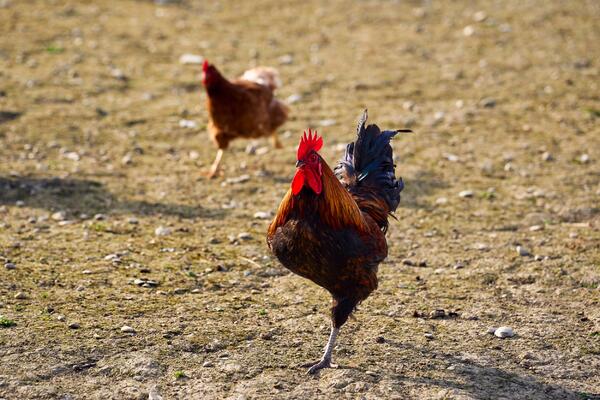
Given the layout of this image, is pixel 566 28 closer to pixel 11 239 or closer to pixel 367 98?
pixel 367 98

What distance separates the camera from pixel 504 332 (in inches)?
242

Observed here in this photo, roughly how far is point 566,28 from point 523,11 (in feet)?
3.96

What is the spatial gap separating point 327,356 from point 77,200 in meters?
3.99

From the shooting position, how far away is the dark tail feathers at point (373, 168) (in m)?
6.36

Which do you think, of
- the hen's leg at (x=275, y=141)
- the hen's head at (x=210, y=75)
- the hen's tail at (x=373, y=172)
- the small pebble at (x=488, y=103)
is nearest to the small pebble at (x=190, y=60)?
the hen's leg at (x=275, y=141)

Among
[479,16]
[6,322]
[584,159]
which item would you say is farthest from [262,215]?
[479,16]

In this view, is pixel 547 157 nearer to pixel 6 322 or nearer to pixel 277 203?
pixel 277 203

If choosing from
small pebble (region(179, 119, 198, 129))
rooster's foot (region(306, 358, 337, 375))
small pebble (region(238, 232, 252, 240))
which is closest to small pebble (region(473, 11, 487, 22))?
small pebble (region(179, 119, 198, 129))

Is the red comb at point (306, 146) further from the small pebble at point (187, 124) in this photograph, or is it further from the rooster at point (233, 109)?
the small pebble at point (187, 124)

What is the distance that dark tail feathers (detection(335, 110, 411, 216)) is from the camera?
636 centimetres

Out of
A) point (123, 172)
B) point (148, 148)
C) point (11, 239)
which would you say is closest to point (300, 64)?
point (148, 148)

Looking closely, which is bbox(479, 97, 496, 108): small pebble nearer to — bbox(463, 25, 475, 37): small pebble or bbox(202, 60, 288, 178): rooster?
bbox(202, 60, 288, 178): rooster

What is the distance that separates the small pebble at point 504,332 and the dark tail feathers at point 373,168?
122 cm

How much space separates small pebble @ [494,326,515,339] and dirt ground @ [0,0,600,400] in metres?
0.05
